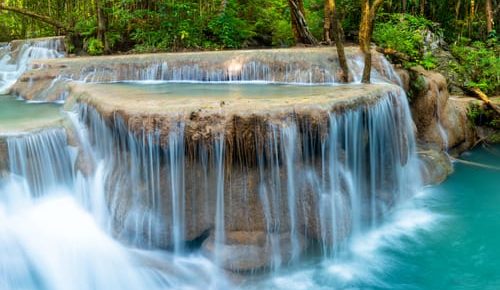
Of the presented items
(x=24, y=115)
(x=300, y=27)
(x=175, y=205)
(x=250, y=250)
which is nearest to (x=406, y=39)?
(x=300, y=27)

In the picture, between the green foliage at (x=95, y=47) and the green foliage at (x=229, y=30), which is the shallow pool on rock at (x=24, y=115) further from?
the green foliage at (x=229, y=30)

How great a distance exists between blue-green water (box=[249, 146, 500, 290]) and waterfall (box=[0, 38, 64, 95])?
9.71m

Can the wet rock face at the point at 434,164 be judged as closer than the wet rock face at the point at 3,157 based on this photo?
No

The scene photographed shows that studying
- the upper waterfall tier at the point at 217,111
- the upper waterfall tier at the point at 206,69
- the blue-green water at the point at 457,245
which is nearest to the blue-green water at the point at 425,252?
the blue-green water at the point at 457,245

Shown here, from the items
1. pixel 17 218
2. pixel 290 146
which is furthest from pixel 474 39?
pixel 17 218

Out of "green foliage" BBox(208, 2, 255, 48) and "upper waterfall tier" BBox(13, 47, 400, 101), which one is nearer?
"upper waterfall tier" BBox(13, 47, 400, 101)

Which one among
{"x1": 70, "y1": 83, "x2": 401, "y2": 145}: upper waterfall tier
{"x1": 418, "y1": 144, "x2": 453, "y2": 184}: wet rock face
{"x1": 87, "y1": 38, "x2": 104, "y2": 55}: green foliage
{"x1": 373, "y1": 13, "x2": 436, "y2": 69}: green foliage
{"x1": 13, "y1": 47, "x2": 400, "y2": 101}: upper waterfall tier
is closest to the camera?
{"x1": 70, "y1": 83, "x2": 401, "y2": 145}: upper waterfall tier

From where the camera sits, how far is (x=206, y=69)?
935 centimetres

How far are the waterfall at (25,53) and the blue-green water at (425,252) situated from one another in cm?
971

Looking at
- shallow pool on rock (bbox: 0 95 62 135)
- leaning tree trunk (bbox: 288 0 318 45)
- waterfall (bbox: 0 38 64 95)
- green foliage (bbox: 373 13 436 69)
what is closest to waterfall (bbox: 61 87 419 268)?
shallow pool on rock (bbox: 0 95 62 135)

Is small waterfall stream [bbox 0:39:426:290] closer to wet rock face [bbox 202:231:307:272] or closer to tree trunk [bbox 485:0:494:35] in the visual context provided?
wet rock face [bbox 202:231:307:272]

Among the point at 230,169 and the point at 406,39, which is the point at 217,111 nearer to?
the point at 230,169

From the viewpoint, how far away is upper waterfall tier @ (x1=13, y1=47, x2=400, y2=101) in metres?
8.73

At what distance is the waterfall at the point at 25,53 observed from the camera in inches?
→ 480
